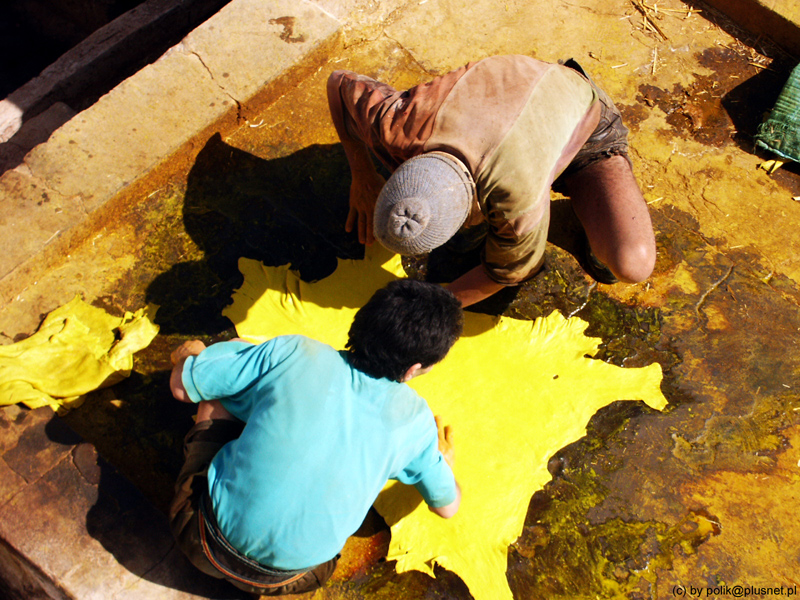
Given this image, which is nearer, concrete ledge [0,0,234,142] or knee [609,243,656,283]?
knee [609,243,656,283]

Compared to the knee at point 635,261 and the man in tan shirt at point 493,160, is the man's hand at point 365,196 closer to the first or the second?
the man in tan shirt at point 493,160

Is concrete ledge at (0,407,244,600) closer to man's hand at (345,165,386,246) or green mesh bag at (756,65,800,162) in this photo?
man's hand at (345,165,386,246)

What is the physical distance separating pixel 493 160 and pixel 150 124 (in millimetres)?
1715

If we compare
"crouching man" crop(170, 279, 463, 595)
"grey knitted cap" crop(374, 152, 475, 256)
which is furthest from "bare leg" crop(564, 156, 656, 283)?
"crouching man" crop(170, 279, 463, 595)

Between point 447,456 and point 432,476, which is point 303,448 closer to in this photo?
point 432,476

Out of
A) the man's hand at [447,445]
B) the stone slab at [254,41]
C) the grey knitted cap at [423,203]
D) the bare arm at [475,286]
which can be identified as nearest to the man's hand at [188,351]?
the grey knitted cap at [423,203]

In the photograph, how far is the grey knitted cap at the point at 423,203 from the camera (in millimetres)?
1449

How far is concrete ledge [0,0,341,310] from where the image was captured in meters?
2.27

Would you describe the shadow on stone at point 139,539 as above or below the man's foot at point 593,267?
below

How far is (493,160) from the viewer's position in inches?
63.6

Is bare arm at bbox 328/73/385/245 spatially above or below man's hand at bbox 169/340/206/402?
above

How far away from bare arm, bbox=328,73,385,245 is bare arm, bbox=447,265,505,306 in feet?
1.42

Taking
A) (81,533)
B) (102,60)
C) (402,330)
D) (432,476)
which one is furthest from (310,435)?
(102,60)

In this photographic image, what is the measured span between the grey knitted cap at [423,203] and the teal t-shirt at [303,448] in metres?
0.38
